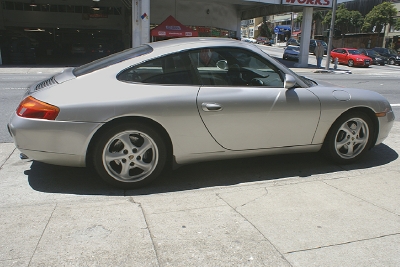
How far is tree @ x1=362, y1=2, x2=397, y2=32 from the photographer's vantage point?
147ft

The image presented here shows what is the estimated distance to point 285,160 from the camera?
185 inches

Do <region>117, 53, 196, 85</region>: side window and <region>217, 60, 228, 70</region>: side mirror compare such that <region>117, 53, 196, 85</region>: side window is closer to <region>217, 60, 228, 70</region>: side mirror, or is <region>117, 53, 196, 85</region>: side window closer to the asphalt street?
<region>217, 60, 228, 70</region>: side mirror

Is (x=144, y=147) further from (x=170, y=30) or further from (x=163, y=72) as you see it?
(x=170, y=30)

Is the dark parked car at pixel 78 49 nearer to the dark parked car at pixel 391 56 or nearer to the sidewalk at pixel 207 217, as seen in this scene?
the dark parked car at pixel 391 56

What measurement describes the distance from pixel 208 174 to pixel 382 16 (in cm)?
4956

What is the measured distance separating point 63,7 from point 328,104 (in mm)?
34979

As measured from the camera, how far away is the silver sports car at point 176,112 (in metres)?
3.39

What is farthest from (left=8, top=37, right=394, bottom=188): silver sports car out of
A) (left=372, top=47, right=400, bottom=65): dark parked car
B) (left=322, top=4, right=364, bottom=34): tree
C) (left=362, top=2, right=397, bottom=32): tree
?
(left=322, top=4, right=364, bottom=34): tree

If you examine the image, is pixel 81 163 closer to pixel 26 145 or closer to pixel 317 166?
pixel 26 145

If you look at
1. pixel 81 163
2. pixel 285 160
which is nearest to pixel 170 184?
pixel 81 163

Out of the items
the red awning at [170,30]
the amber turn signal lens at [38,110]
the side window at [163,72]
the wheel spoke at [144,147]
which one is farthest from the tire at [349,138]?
the red awning at [170,30]

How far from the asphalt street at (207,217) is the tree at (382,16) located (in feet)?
158

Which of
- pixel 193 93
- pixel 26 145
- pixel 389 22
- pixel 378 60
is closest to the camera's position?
pixel 26 145

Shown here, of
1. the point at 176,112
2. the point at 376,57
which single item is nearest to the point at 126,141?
the point at 176,112
